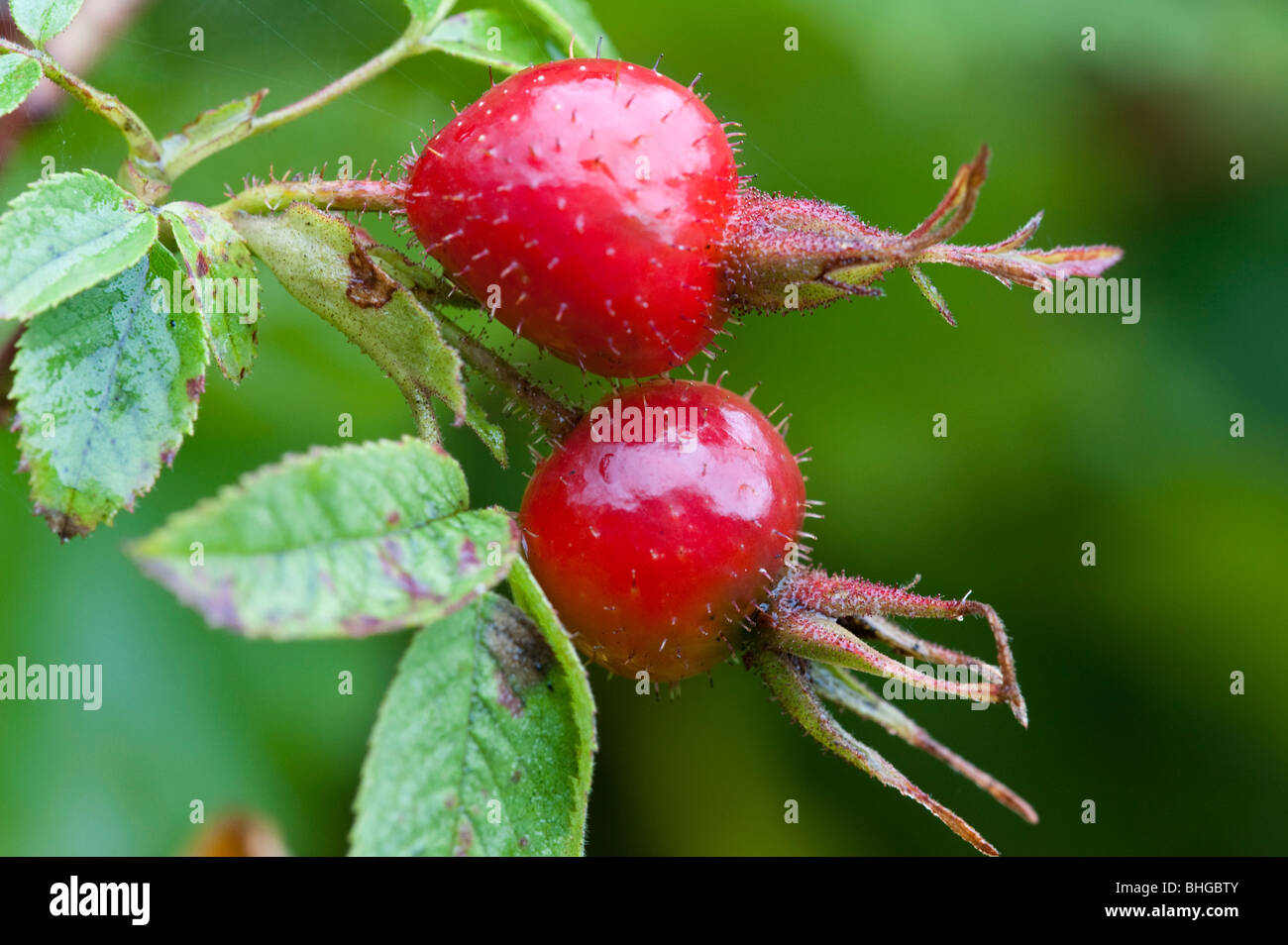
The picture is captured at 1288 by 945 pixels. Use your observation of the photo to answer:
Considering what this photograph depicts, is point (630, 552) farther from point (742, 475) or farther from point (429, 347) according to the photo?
point (429, 347)

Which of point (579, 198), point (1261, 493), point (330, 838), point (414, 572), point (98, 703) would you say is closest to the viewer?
point (414, 572)

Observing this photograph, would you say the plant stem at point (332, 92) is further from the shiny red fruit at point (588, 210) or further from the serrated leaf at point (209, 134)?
the shiny red fruit at point (588, 210)

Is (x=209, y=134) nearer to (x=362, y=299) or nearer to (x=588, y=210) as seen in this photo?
(x=362, y=299)

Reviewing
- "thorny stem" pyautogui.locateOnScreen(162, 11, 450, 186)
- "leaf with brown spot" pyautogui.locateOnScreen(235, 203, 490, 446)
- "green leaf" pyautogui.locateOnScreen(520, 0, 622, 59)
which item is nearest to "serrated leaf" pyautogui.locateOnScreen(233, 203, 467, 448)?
"leaf with brown spot" pyautogui.locateOnScreen(235, 203, 490, 446)

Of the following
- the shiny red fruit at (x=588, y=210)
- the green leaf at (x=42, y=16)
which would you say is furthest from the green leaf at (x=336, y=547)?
the green leaf at (x=42, y=16)

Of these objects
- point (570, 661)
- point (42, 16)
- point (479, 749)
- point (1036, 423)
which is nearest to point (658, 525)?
point (570, 661)

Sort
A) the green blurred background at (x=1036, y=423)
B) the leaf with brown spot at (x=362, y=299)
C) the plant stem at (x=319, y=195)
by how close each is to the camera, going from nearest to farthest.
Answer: the leaf with brown spot at (x=362, y=299), the plant stem at (x=319, y=195), the green blurred background at (x=1036, y=423)

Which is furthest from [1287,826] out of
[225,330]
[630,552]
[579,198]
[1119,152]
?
[225,330]
